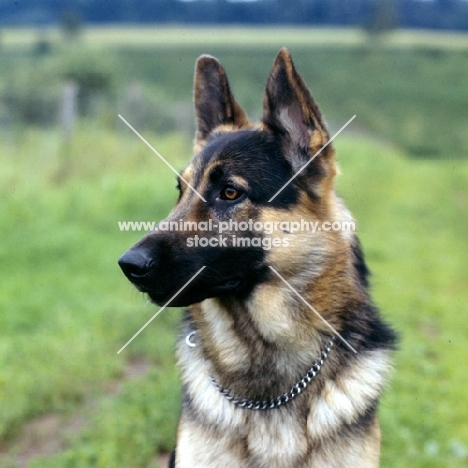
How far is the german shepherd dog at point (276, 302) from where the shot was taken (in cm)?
286

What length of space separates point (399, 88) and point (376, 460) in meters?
21.2

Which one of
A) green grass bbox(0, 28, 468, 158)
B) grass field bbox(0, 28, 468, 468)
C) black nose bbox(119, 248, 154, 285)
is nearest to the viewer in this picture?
black nose bbox(119, 248, 154, 285)

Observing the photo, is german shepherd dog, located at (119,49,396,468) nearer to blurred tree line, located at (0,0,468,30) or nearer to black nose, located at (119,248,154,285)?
black nose, located at (119,248,154,285)

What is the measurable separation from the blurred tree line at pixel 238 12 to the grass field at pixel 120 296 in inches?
38.6

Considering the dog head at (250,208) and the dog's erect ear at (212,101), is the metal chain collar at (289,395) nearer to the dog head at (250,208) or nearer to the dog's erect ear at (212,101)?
the dog head at (250,208)

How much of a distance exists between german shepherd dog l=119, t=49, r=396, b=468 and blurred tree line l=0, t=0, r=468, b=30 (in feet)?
24.3

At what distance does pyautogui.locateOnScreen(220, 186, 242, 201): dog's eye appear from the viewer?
2949 millimetres

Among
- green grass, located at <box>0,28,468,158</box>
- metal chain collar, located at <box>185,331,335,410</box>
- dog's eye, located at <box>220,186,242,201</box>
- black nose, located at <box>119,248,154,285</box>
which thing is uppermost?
dog's eye, located at <box>220,186,242,201</box>

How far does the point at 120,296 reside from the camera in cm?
687

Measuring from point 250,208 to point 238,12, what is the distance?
38.3 ft

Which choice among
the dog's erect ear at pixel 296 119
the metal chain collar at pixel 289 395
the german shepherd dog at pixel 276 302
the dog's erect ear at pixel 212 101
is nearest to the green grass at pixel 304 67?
the dog's erect ear at pixel 212 101

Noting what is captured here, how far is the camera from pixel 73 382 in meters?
4.87

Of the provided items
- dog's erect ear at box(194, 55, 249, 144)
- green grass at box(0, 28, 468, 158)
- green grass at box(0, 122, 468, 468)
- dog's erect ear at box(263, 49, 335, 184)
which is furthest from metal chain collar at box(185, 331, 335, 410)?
green grass at box(0, 28, 468, 158)

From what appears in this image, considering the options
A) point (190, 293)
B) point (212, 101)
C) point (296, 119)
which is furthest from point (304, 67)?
point (190, 293)
